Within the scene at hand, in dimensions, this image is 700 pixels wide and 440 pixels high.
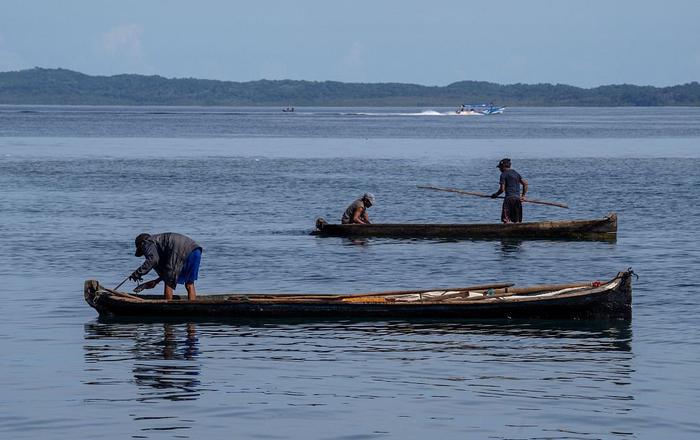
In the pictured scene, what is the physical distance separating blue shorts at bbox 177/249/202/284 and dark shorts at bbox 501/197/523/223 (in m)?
12.9

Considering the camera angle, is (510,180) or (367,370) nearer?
(367,370)

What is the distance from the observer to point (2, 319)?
20391mm

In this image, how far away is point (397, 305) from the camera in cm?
1975

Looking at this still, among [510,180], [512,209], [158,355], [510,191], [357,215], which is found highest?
[510,180]

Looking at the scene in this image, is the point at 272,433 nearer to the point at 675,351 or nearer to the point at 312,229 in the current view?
the point at 675,351

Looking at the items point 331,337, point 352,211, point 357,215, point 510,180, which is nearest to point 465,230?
point 510,180

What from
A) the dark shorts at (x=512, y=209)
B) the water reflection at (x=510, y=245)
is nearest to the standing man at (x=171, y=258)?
the water reflection at (x=510, y=245)

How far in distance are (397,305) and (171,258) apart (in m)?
3.48

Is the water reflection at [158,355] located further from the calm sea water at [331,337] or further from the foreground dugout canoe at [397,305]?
the foreground dugout canoe at [397,305]

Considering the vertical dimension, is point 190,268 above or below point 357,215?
above

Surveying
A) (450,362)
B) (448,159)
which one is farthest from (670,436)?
A: (448,159)

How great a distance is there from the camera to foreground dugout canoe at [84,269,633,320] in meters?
19.6

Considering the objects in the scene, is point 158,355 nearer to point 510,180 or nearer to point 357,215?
point 510,180

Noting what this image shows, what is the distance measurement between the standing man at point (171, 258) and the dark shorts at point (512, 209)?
42.6ft
